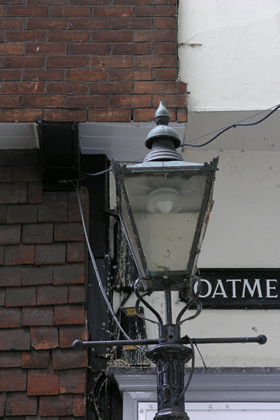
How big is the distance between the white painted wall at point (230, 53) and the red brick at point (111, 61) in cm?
40

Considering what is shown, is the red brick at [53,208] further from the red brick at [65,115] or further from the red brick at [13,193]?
the red brick at [65,115]

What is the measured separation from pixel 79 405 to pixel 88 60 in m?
2.37

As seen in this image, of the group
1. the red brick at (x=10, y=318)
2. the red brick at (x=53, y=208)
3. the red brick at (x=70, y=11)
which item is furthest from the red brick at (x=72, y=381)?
the red brick at (x=70, y=11)

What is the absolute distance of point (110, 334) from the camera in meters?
4.79

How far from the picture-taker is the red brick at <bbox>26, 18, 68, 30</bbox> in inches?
204

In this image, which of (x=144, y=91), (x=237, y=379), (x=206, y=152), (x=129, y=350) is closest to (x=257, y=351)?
(x=237, y=379)

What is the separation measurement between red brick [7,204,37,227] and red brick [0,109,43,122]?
611mm

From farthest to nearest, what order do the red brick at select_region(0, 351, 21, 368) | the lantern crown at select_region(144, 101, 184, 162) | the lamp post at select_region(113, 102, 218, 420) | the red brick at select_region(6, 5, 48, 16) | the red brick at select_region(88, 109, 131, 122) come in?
1. the red brick at select_region(6, 5, 48, 16)
2. the red brick at select_region(88, 109, 131, 122)
3. the red brick at select_region(0, 351, 21, 368)
4. the lantern crown at select_region(144, 101, 184, 162)
5. the lamp post at select_region(113, 102, 218, 420)

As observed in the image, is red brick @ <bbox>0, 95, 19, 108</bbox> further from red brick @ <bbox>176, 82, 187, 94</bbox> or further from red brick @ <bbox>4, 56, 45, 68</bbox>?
red brick @ <bbox>176, 82, 187, 94</bbox>

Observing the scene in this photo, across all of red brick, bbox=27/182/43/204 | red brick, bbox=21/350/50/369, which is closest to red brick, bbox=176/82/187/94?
red brick, bbox=27/182/43/204

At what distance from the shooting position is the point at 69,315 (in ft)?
15.5

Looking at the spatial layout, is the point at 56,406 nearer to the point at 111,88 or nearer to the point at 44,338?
the point at 44,338

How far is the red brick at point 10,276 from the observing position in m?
4.80

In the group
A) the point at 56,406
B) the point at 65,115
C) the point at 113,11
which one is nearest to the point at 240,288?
the point at 56,406
